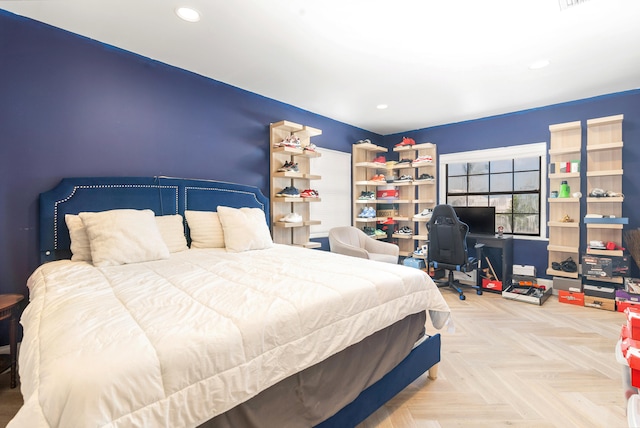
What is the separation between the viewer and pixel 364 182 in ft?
16.3

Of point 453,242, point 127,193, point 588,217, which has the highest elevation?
point 127,193

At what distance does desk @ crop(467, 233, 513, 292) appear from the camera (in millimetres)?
4055

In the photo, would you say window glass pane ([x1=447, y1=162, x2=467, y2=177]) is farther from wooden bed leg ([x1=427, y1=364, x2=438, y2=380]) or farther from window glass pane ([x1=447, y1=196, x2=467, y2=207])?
wooden bed leg ([x1=427, y1=364, x2=438, y2=380])

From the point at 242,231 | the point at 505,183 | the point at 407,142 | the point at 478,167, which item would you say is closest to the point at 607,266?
the point at 505,183

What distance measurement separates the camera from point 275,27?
Result: 2293 millimetres

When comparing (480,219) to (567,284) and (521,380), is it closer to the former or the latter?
(567,284)

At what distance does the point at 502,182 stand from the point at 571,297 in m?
1.75

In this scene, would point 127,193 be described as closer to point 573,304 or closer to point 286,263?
point 286,263

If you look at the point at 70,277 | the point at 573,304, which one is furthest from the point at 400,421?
the point at 573,304

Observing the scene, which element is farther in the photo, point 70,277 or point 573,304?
point 573,304

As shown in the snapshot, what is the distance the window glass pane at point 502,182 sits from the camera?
4.51 metres

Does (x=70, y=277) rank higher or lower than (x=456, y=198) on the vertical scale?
lower

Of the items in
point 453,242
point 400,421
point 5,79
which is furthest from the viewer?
point 453,242

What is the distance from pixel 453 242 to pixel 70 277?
3.80 meters
